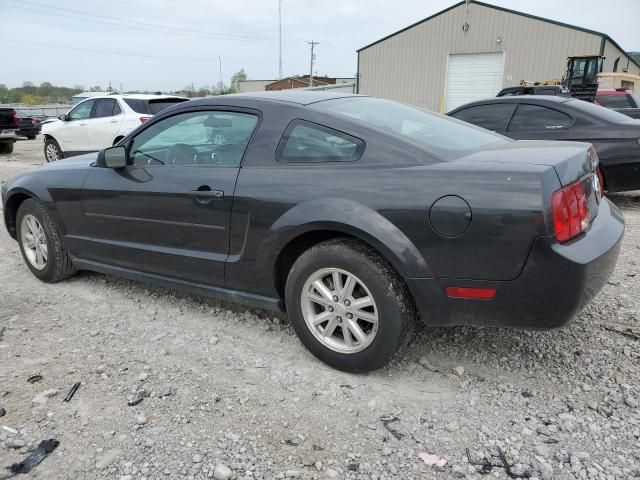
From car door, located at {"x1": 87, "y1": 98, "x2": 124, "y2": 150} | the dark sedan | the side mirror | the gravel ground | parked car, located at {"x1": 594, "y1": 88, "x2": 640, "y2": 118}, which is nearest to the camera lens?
the gravel ground

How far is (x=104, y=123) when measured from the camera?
10.7 meters

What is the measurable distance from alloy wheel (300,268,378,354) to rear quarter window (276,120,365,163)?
24.2 inches

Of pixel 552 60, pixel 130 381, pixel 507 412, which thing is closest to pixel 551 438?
pixel 507 412

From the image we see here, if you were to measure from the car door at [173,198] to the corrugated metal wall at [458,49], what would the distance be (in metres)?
26.9

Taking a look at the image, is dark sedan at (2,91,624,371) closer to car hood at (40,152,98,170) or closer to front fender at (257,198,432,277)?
front fender at (257,198,432,277)

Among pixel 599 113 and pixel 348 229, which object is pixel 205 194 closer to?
pixel 348 229

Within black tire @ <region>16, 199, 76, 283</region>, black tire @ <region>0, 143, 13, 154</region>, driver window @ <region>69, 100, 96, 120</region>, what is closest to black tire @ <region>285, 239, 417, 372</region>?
black tire @ <region>16, 199, 76, 283</region>

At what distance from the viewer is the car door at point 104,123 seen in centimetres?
1058

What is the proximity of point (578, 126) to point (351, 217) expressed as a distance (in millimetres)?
4791

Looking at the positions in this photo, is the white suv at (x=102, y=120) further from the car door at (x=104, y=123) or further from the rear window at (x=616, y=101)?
the rear window at (x=616, y=101)

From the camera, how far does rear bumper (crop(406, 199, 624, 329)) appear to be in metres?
2.24

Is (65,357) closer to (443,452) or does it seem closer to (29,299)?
(29,299)

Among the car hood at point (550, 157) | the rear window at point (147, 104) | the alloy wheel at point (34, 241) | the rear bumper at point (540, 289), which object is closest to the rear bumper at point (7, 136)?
the rear window at point (147, 104)

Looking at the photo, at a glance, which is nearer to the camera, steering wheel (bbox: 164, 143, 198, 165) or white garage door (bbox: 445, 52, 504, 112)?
steering wheel (bbox: 164, 143, 198, 165)
